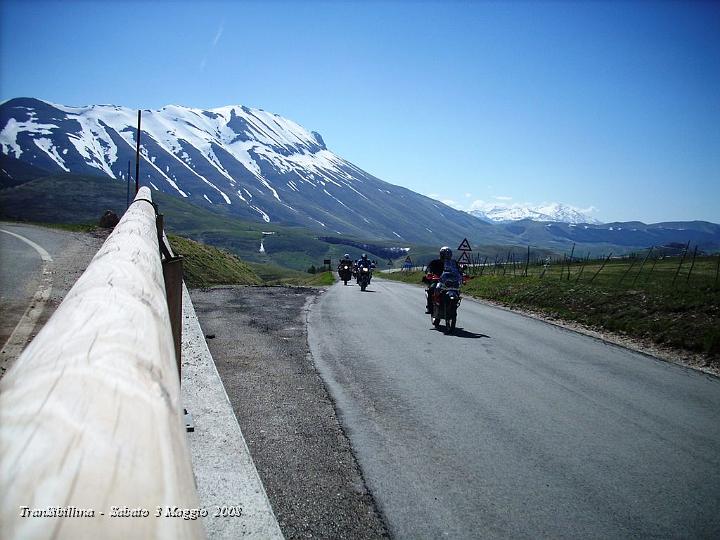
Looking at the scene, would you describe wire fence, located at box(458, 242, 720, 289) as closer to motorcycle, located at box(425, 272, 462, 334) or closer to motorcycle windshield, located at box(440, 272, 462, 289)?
motorcycle windshield, located at box(440, 272, 462, 289)

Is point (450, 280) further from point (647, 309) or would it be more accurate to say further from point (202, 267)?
point (202, 267)

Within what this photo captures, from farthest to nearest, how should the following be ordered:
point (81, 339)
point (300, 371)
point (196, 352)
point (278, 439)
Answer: point (300, 371), point (196, 352), point (278, 439), point (81, 339)

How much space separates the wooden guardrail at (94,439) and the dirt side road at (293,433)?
2.57 m

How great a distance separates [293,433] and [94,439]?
14.9ft

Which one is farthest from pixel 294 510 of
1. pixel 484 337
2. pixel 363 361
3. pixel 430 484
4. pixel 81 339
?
pixel 484 337

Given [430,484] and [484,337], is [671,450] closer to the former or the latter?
[430,484]

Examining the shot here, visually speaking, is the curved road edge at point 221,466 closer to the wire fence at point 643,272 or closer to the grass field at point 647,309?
the grass field at point 647,309

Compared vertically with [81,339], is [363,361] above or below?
below

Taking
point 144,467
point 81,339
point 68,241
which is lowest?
point 68,241

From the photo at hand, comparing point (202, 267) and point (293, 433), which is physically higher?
point (293, 433)

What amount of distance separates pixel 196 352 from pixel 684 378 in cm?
748

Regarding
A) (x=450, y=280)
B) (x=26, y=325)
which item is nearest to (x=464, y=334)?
(x=450, y=280)

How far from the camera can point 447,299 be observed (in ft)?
41.3

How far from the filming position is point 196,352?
20.8ft
